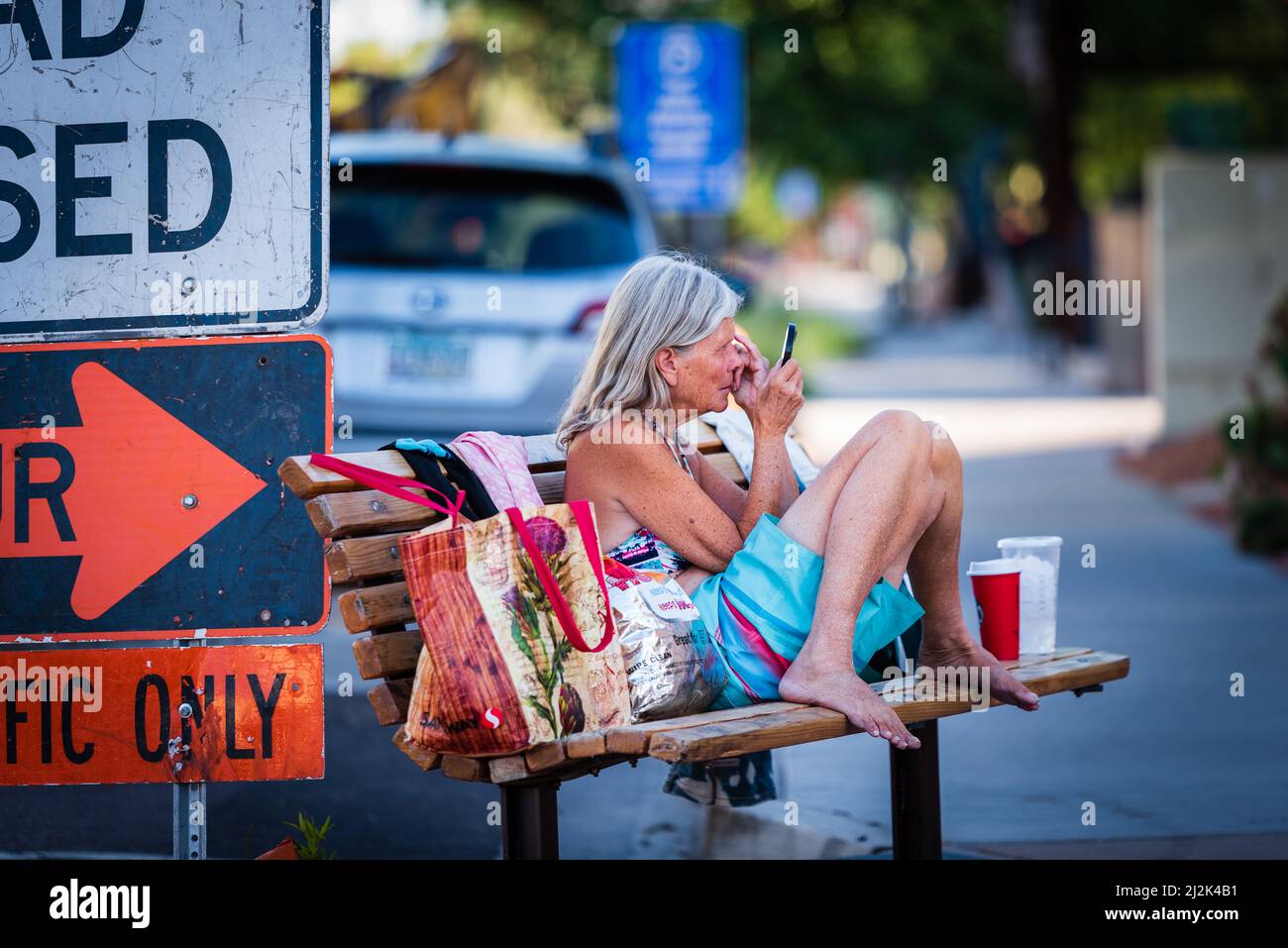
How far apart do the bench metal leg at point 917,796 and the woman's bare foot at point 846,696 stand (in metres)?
0.42

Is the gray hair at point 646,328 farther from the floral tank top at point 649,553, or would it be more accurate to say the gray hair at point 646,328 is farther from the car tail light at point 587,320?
the car tail light at point 587,320

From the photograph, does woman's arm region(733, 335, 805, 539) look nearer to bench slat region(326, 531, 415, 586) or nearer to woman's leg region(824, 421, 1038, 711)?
woman's leg region(824, 421, 1038, 711)

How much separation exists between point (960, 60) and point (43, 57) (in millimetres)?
21701

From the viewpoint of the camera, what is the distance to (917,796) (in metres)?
4.31

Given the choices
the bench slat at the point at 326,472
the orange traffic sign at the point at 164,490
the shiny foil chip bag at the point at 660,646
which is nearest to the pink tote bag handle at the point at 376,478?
the bench slat at the point at 326,472

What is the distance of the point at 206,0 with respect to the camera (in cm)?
373

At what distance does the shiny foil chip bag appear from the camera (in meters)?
3.74

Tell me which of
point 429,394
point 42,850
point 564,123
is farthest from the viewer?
point 564,123

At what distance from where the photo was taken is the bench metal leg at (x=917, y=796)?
430 centimetres

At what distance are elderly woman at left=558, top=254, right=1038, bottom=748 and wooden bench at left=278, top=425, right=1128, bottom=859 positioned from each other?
22 centimetres

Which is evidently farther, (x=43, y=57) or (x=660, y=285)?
(x=660, y=285)

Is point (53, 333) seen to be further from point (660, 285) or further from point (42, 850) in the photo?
point (42, 850)
